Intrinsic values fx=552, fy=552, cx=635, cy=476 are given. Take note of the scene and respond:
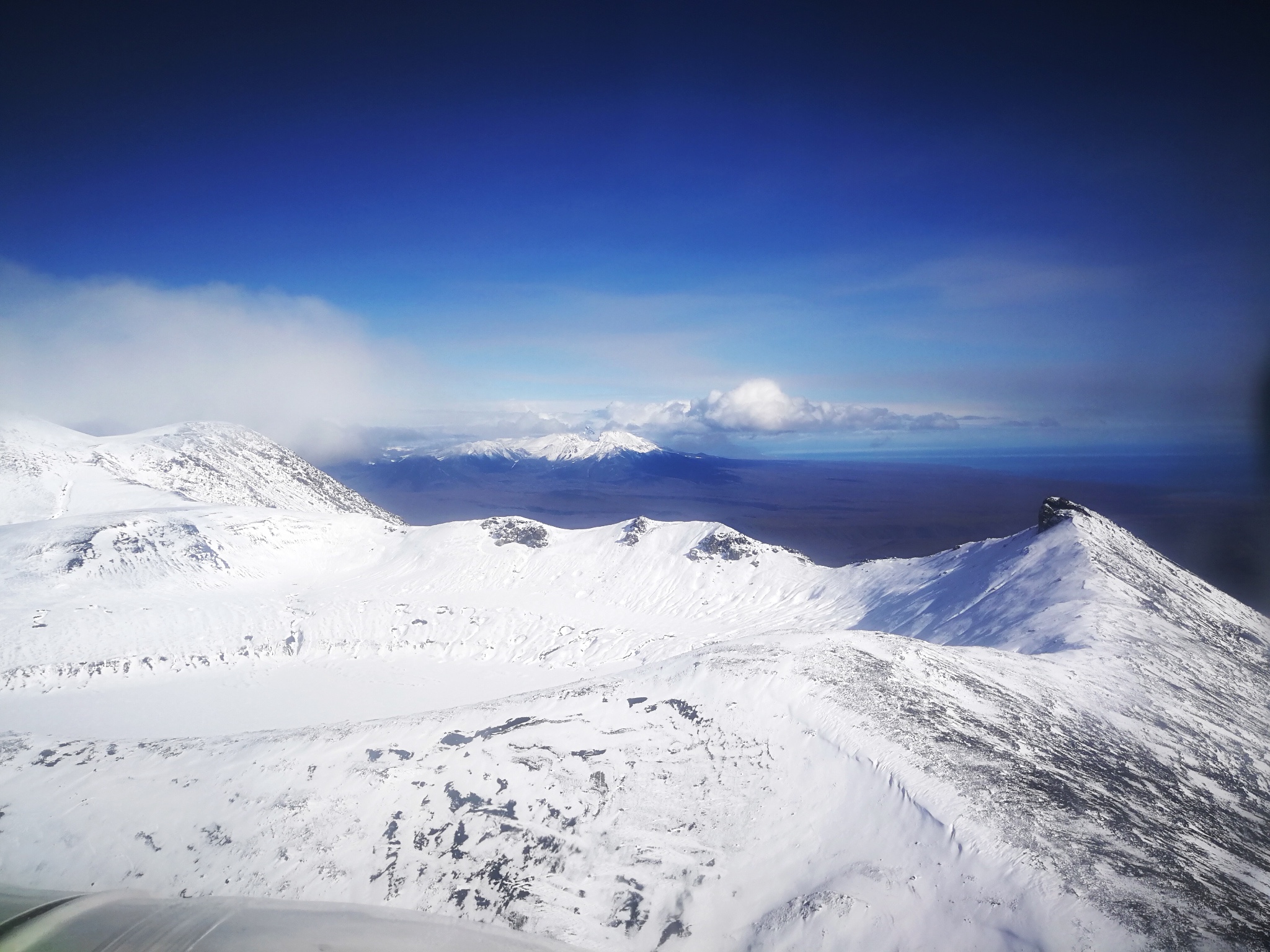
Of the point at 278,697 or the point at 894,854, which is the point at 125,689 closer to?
the point at 278,697

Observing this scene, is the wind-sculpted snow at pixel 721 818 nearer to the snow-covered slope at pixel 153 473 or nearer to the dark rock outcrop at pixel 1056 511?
the dark rock outcrop at pixel 1056 511

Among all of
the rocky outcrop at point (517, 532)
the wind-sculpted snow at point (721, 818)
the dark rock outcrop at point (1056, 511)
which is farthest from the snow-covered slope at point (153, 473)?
the dark rock outcrop at point (1056, 511)

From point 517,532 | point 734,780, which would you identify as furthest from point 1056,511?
point 517,532

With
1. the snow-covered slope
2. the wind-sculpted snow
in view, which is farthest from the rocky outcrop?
the wind-sculpted snow

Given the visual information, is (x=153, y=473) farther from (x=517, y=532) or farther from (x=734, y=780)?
(x=734, y=780)

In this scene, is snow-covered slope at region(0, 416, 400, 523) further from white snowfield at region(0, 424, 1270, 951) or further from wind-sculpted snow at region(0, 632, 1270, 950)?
wind-sculpted snow at region(0, 632, 1270, 950)

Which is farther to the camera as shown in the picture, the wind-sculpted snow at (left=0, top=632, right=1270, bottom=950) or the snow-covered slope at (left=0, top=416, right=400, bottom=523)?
the snow-covered slope at (left=0, top=416, right=400, bottom=523)
